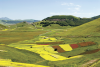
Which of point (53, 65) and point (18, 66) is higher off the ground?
point (18, 66)

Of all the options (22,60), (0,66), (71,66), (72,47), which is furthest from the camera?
(72,47)

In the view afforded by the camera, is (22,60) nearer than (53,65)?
No

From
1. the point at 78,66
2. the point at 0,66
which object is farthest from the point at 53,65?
the point at 0,66

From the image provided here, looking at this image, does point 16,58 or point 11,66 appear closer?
point 11,66

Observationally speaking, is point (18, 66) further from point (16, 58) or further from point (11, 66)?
point (16, 58)

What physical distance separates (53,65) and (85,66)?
12.2 m

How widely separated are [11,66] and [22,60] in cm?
1305

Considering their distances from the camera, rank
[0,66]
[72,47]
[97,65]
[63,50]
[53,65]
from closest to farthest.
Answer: [0,66] < [97,65] < [53,65] < [63,50] < [72,47]

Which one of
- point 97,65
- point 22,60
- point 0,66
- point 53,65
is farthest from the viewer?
point 22,60

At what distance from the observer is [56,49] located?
6912 centimetres

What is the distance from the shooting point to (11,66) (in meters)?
33.4

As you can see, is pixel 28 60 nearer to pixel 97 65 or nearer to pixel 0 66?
pixel 0 66

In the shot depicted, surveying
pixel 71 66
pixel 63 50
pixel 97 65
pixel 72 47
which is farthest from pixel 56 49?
pixel 97 65

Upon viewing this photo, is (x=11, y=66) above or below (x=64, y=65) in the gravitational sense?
above
